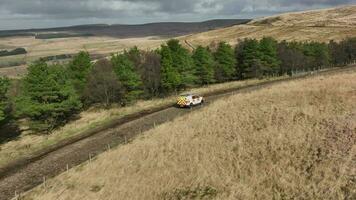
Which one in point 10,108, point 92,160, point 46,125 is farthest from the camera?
point 10,108

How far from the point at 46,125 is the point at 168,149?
25679 mm

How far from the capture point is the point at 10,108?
58875 millimetres

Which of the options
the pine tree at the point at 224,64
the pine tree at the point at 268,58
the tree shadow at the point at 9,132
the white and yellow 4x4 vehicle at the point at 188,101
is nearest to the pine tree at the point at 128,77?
the white and yellow 4x4 vehicle at the point at 188,101

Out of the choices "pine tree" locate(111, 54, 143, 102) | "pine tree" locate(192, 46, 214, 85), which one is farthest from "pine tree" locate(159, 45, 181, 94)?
"pine tree" locate(192, 46, 214, 85)

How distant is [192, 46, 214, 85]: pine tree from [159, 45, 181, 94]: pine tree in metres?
8.69

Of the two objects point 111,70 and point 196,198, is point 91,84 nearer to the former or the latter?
point 111,70

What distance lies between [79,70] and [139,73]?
10.6 m

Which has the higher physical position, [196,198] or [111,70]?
[111,70]

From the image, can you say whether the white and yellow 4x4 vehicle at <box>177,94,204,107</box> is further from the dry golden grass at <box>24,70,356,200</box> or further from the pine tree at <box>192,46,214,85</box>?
the pine tree at <box>192,46,214,85</box>

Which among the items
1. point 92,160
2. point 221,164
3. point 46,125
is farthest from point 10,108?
point 221,164

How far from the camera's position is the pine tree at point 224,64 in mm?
88062

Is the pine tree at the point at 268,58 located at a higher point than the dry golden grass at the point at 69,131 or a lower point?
higher

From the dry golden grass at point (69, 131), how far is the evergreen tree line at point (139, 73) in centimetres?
218

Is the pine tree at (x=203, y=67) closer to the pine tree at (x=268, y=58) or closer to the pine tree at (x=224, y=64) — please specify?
the pine tree at (x=224, y=64)
